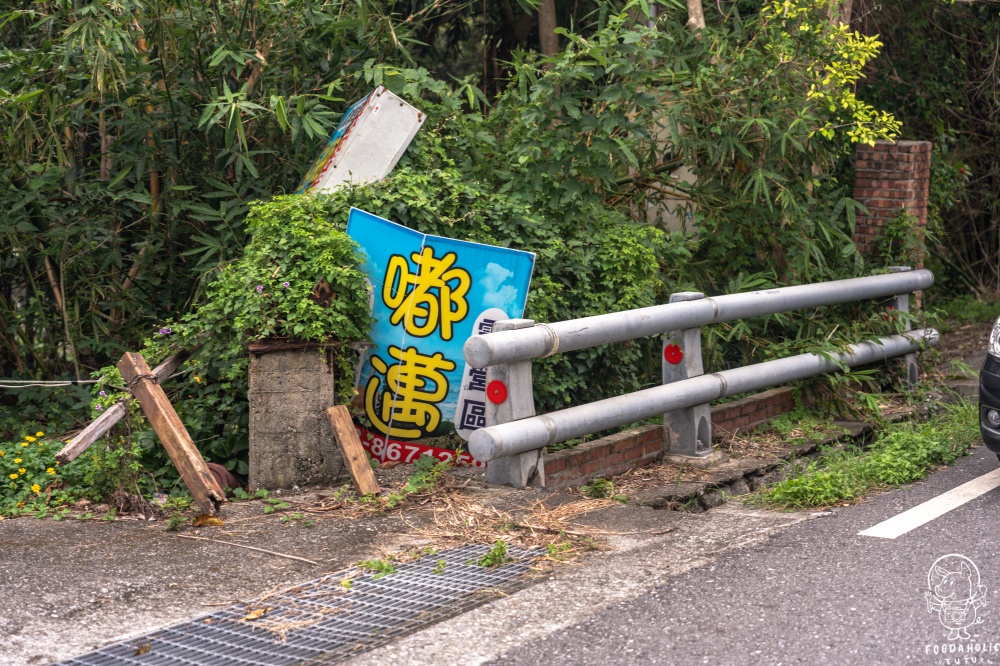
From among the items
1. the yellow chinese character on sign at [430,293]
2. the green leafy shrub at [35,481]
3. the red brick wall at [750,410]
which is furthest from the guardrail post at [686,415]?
the green leafy shrub at [35,481]

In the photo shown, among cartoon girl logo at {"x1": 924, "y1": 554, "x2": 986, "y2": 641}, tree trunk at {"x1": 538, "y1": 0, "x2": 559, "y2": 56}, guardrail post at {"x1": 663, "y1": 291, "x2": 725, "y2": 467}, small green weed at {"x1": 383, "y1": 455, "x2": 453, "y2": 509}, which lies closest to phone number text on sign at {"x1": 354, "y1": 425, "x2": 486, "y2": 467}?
small green weed at {"x1": 383, "y1": 455, "x2": 453, "y2": 509}

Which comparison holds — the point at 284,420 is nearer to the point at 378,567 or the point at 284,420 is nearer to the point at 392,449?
the point at 392,449

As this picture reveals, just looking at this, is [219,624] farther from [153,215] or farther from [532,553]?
[153,215]

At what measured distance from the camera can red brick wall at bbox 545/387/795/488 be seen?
5.81 metres

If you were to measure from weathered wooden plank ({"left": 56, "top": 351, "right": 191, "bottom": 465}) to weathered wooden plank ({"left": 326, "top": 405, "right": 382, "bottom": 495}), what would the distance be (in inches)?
40.2

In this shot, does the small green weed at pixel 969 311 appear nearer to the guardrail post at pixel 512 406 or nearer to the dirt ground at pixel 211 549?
the guardrail post at pixel 512 406

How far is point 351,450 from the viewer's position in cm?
559

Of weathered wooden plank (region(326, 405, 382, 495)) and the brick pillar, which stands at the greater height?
the brick pillar

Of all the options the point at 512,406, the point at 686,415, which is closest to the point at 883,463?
the point at 686,415

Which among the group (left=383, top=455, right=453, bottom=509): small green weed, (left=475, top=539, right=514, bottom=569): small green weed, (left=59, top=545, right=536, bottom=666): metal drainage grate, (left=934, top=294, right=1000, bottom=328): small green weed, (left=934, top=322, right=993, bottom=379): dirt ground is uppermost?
(left=934, top=294, right=1000, bottom=328): small green weed

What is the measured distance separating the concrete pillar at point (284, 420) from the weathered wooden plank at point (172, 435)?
420 millimetres

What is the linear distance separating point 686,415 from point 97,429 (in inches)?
133

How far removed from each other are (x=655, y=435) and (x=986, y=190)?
8042 millimetres

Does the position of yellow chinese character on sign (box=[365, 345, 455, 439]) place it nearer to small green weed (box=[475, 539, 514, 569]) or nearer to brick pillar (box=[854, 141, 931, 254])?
small green weed (box=[475, 539, 514, 569])
